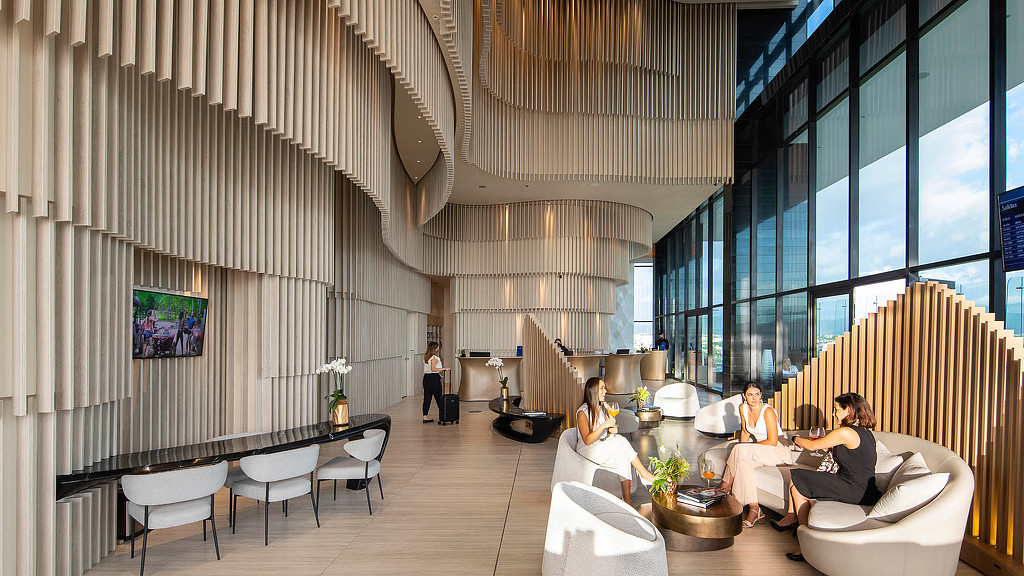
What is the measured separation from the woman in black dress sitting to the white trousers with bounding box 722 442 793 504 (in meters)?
0.52

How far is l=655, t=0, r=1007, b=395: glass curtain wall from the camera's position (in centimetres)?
643

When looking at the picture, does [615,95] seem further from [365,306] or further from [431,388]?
[431,388]

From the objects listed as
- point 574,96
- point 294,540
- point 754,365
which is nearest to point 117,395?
point 294,540

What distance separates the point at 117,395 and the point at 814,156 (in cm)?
1070

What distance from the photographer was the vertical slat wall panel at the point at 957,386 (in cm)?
418

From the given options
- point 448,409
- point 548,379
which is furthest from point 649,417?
point 448,409

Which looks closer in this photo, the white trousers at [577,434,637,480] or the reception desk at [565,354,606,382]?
the white trousers at [577,434,637,480]

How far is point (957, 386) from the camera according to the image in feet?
15.5

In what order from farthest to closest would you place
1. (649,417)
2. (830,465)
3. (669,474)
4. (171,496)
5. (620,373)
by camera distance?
(620,373) → (649,417) → (830,465) → (669,474) → (171,496)

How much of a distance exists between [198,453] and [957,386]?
6.16 meters

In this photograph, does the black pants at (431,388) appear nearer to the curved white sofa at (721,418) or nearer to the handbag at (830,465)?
the curved white sofa at (721,418)

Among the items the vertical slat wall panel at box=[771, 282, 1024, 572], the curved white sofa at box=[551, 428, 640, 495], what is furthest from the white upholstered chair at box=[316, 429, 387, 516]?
the vertical slat wall panel at box=[771, 282, 1024, 572]

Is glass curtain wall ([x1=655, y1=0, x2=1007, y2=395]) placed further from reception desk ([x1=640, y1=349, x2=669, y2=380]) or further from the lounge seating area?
reception desk ([x1=640, y1=349, x2=669, y2=380])

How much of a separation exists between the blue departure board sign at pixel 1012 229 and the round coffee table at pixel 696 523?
378cm
